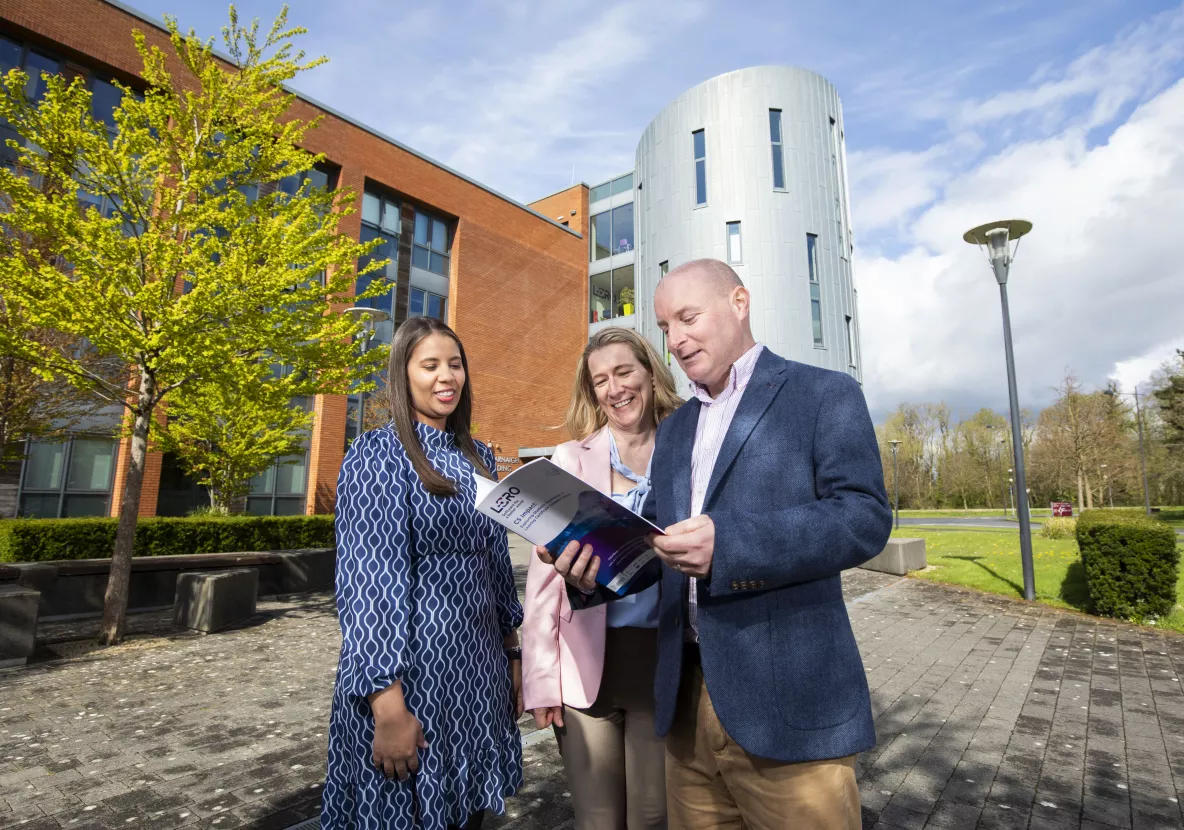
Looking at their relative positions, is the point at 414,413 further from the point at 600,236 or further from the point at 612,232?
the point at 600,236

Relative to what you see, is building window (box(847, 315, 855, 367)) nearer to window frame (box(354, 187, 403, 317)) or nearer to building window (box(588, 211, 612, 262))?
building window (box(588, 211, 612, 262))

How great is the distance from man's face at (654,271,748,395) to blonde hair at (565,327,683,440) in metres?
0.85

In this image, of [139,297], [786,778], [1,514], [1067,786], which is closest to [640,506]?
[786,778]

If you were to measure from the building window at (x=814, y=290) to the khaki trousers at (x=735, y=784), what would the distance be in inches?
939

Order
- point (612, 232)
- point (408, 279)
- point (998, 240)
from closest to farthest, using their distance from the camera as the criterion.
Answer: point (998, 240) → point (408, 279) → point (612, 232)

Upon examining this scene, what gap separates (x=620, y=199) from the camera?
108 feet

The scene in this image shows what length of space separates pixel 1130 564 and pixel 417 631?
10.5 meters

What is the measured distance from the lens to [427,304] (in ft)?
87.2

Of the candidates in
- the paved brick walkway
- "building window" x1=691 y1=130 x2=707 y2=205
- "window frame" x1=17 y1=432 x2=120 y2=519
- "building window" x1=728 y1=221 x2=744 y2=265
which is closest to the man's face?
the paved brick walkway

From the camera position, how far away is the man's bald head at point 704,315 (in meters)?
1.72

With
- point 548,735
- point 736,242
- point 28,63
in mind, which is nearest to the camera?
point 548,735

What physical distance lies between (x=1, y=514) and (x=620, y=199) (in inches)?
1069

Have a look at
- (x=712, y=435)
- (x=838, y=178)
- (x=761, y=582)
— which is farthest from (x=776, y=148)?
(x=761, y=582)

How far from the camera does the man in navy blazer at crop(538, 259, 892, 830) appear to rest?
138 centimetres
